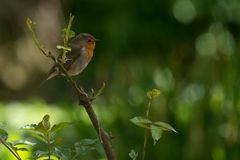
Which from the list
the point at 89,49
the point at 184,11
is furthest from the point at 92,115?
the point at 184,11

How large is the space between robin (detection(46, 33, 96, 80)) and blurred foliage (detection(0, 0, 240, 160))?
35cm

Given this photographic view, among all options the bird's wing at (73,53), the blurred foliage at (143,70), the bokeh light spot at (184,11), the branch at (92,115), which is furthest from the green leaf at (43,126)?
the bokeh light spot at (184,11)

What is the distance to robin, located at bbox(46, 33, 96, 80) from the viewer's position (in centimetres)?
227

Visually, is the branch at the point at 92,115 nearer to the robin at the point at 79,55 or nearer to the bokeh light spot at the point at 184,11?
the robin at the point at 79,55

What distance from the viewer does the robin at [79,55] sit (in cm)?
227

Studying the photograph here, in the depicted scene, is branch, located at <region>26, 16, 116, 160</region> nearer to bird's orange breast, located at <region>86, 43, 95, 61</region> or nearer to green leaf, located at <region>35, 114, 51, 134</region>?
green leaf, located at <region>35, 114, 51, 134</region>

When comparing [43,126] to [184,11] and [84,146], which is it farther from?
[184,11]

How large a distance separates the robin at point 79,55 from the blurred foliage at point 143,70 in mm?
351

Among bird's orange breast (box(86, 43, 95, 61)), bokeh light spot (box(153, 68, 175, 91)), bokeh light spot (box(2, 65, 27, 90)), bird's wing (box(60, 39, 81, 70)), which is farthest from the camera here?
bokeh light spot (box(2, 65, 27, 90))

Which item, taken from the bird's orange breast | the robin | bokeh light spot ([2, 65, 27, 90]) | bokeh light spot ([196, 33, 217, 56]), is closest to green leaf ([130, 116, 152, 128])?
the robin

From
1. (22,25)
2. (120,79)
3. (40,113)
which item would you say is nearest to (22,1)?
(22,25)

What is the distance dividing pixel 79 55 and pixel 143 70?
3.52 m

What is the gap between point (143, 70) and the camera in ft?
19.1

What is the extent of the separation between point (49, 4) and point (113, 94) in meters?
3.42
